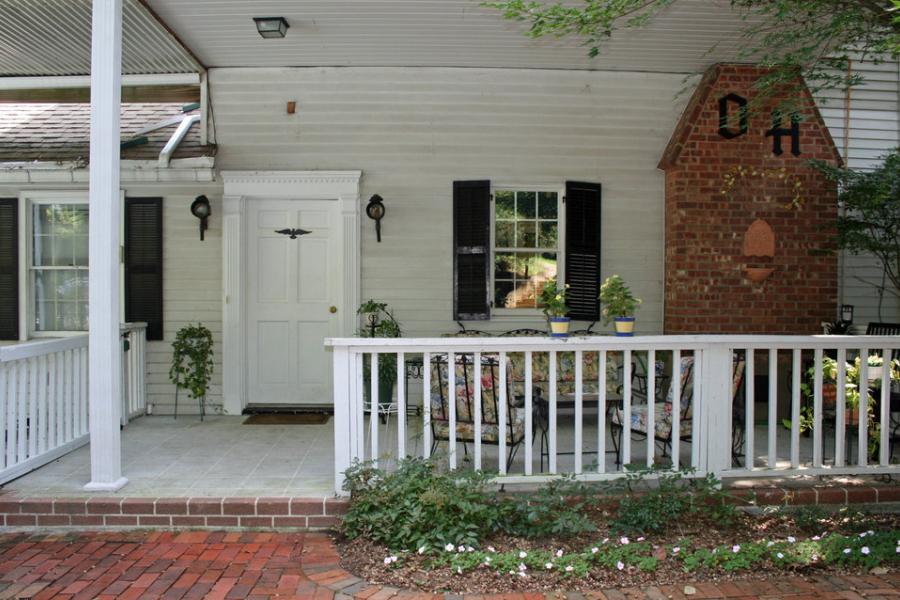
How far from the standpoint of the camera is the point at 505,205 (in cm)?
673

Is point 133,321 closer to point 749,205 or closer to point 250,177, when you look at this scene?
point 250,177

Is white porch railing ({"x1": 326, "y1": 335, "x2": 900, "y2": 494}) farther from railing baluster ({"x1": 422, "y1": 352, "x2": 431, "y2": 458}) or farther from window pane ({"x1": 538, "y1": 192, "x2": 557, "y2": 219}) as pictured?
window pane ({"x1": 538, "y1": 192, "x2": 557, "y2": 219})

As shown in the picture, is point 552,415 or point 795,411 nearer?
point 552,415

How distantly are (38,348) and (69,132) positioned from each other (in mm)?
3020

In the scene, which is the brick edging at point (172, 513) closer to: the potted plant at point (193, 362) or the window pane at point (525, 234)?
the potted plant at point (193, 362)

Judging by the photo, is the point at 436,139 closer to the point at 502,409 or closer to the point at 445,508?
the point at 502,409

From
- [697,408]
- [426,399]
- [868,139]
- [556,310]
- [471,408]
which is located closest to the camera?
[426,399]

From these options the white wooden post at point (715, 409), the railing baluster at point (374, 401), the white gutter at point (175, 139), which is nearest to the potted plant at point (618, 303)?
the white wooden post at point (715, 409)

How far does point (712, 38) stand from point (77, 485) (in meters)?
5.77

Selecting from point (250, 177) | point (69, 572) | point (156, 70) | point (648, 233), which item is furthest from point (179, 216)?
point (648, 233)

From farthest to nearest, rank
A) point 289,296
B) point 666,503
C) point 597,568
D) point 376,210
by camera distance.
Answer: point 289,296
point 376,210
point 666,503
point 597,568

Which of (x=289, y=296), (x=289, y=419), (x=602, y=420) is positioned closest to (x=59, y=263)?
(x=289, y=296)

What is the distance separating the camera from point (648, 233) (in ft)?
22.0

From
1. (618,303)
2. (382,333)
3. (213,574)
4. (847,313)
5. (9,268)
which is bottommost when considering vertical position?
(213,574)
